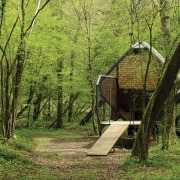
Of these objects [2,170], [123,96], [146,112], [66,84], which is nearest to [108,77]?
[123,96]

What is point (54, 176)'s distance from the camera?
6.85 m

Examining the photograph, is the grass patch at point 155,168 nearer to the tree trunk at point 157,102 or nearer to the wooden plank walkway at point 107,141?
the tree trunk at point 157,102

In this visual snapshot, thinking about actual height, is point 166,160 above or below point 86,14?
below

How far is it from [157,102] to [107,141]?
17.0 ft

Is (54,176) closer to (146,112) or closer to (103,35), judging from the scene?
(146,112)

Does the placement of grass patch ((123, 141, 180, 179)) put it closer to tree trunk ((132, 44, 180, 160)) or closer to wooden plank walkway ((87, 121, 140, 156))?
tree trunk ((132, 44, 180, 160))

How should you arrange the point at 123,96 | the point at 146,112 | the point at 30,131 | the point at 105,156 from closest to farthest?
1. the point at 146,112
2. the point at 105,156
3. the point at 123,96
4. the point at 30,131

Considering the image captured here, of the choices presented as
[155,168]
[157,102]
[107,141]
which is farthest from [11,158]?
[107,141]

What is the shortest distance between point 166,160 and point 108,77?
30.9 feet

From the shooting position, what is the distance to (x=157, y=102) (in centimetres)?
783

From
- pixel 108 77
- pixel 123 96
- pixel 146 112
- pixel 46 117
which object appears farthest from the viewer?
pixel 46 117

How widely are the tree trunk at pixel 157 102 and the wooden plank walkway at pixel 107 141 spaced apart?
264 centimetres

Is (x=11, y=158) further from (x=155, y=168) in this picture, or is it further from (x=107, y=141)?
(x=107, y=141)

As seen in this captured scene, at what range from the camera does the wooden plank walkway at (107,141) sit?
1132 cm
